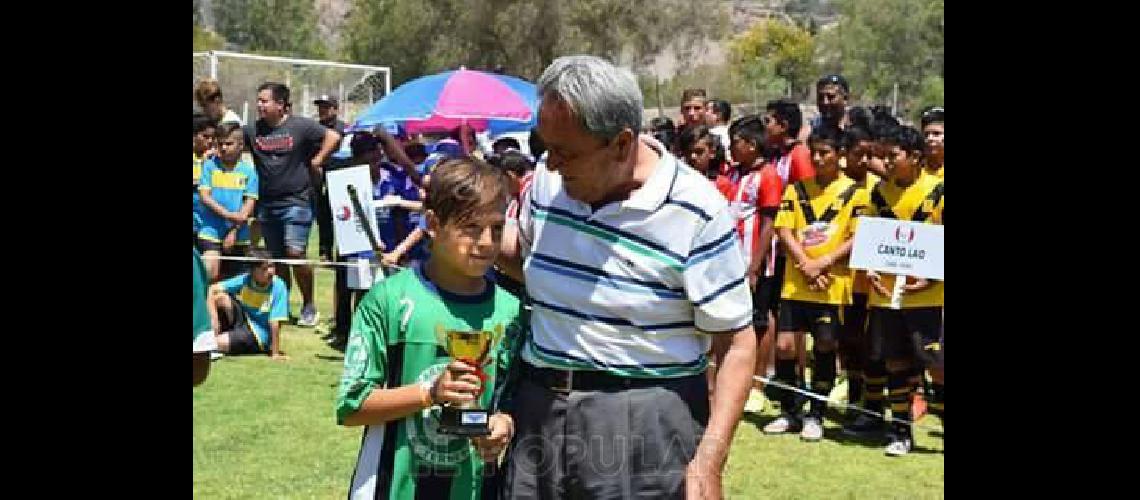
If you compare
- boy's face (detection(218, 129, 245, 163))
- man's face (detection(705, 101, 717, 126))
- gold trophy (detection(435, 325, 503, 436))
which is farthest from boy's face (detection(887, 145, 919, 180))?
boy's face (detection(218, 129, 245, 163))

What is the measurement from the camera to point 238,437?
776cm

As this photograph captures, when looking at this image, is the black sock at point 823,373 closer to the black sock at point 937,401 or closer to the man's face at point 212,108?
the black sock at point 937,401

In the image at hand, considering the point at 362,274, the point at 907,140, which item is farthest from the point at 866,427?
the point at 362,274

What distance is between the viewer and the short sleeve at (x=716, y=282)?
11.0 feet

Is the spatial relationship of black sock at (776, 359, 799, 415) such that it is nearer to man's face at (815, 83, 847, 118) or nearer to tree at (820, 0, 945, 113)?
man's face at (815, 83, 847, 118)

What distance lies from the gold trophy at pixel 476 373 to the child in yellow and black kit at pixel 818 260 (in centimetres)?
509

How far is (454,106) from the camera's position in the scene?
14.1 meters

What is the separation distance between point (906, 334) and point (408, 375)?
495 cm

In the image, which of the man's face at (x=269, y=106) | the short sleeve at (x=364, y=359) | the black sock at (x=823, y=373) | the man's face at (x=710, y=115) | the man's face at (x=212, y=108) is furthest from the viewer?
the man's face at (x=212, y=108)

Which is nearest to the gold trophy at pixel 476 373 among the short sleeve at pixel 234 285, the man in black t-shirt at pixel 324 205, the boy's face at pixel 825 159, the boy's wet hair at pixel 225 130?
the boy's face at pixel 825 159

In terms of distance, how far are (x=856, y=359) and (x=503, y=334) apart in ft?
17.3
